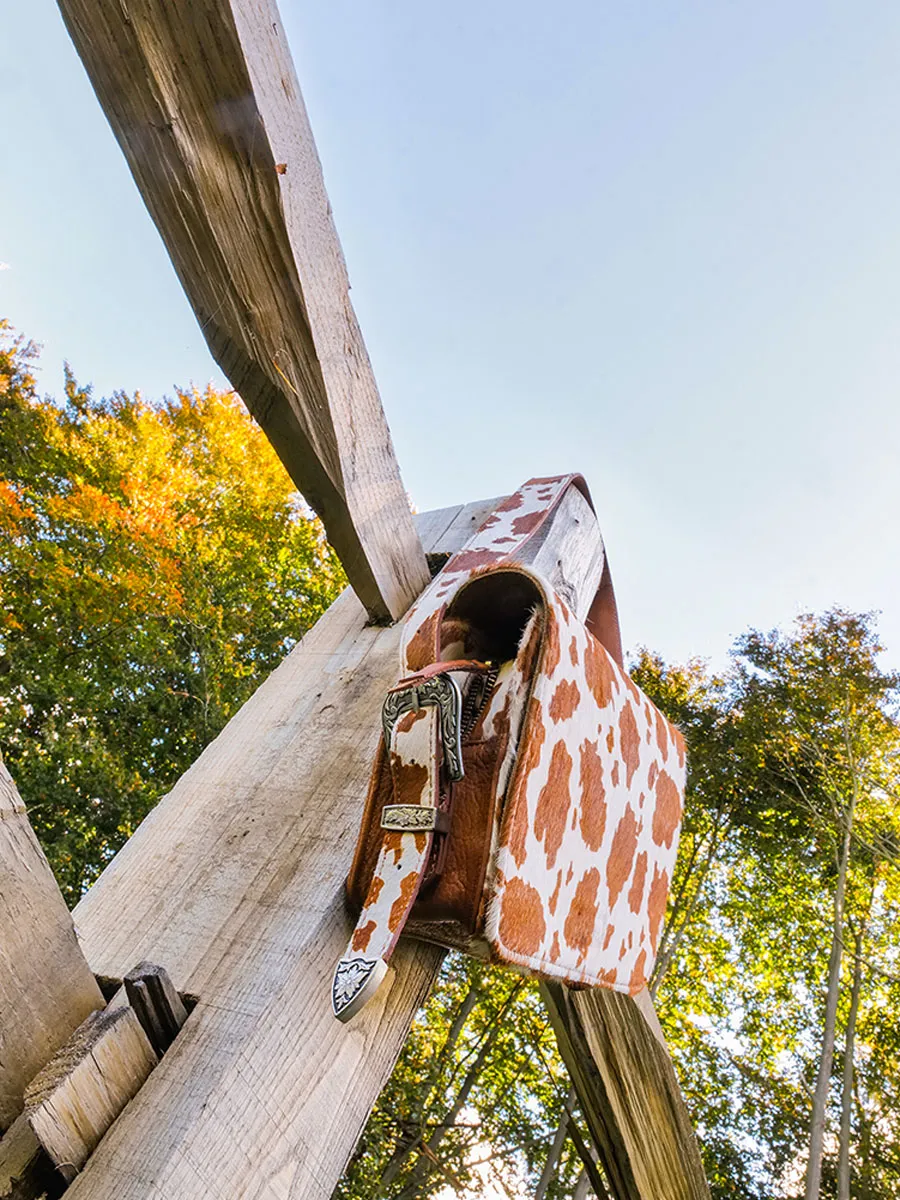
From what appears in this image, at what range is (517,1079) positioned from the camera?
356 inches

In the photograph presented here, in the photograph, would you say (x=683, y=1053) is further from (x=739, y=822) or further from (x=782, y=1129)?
(x=739, y=822)

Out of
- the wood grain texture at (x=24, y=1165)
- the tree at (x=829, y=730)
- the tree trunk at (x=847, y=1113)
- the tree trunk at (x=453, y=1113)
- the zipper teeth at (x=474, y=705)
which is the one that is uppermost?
the tree at (x=829, y=730)

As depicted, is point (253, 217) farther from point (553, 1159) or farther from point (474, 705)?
point (553, 1159)

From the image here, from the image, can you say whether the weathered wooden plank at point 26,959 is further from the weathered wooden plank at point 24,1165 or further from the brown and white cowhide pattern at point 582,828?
the brown and white cowhide pattern at point 582,828

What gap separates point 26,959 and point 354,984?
21 centimetres

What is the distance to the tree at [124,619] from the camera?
26.9 feet

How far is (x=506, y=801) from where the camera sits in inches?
20.8

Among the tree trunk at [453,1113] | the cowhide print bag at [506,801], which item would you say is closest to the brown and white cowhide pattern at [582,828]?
the cowhide print bag at [506,801]

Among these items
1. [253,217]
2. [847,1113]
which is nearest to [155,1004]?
[253,217]

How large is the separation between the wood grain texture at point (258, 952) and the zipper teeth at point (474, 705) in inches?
6.8

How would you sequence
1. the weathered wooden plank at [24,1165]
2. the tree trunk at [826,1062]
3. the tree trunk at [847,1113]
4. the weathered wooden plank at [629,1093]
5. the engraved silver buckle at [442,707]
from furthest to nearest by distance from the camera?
1. the tree trunk at [847,1113]
2. the tree trunk at [826,1062]
3. the weathered wooden plank at [629,1093]
4. the engraved silver buckle at [442,707]
5. the weathered wooden plank at [24,1165]

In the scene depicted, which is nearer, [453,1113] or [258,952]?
[258,952]

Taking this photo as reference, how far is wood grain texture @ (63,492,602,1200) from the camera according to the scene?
0.46 meters

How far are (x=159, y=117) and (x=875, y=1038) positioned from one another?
11928mm
